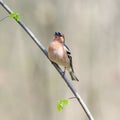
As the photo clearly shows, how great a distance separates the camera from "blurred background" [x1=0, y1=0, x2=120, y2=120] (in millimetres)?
6598

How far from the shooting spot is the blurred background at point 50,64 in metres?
6.60

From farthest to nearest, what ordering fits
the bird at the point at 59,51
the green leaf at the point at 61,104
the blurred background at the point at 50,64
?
the blurred background at the point at 50,64, the bird at the point at 59,51, the green leaf at the point at 61,104

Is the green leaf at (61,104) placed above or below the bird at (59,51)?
below

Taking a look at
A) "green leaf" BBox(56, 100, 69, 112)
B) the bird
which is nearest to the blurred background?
the bird

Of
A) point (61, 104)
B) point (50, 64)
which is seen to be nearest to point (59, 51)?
point (61, 104)

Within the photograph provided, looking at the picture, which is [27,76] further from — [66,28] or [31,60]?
[66,28]

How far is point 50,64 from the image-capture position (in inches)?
275

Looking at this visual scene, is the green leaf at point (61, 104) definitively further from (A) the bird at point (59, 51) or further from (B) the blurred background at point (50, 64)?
(B) the blurred background at point (50, 64)

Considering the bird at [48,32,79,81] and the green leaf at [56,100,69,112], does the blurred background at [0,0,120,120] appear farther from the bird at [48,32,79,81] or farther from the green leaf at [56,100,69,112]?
the green leaf at [56,100,69,112]

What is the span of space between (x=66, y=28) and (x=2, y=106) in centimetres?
151

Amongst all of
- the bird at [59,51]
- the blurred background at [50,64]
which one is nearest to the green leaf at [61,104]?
the bird at [59,51]

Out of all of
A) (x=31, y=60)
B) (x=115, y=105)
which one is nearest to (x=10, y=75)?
(x=31, y=60)

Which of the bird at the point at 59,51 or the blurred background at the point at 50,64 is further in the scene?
the blurred background at the point at 50,64

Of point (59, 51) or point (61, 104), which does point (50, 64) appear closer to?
point (59, 51)
